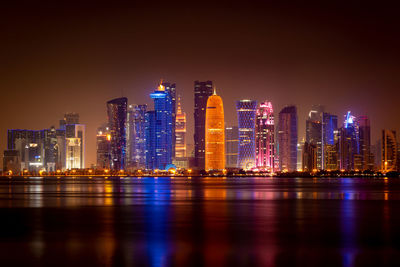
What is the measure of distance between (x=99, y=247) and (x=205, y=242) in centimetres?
596

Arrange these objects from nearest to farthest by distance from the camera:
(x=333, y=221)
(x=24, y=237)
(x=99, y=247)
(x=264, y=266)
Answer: (x=264, y=266)
(x=99, y=247)
(x=24, y=237)
(x=333, y=221)

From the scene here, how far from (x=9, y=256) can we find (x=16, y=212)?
89.7 feet

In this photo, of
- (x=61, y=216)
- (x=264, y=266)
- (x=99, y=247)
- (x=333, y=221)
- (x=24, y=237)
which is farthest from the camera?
(x=61, y=216)

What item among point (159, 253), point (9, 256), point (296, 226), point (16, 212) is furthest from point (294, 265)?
point (16, 212)

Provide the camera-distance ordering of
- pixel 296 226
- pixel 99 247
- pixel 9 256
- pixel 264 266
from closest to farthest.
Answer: pixel 264 266 < pixel 9 256 < pixel 99 247 < pixel 296 226

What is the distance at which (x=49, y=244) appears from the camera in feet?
106

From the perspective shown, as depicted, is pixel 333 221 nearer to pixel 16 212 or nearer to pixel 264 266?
pixel 264 266

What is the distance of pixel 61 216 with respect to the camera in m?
50.0

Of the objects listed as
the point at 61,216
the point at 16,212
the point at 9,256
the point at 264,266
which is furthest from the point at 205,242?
the point at 16,212

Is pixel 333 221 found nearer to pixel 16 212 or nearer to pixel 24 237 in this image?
pixel 24 237

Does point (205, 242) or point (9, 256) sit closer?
point (9, 256)

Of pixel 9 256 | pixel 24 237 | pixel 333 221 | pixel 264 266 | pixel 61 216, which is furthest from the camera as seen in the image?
pixel 61 216

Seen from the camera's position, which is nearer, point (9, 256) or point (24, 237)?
point (9, 256)

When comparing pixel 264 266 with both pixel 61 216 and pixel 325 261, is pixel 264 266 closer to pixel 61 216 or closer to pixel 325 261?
pixel 325 261
